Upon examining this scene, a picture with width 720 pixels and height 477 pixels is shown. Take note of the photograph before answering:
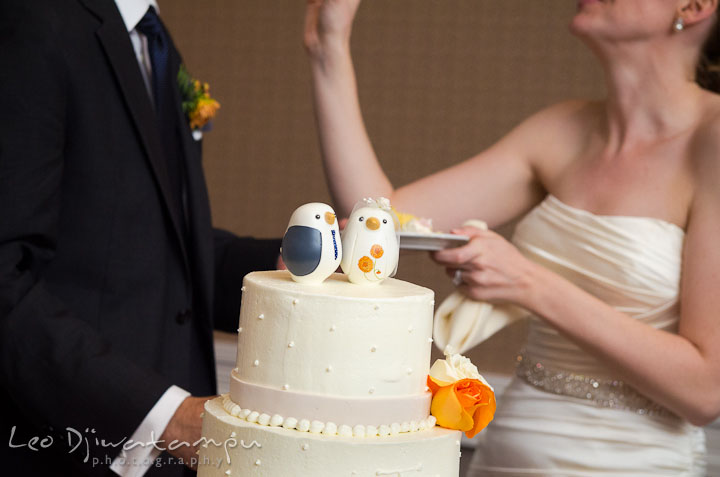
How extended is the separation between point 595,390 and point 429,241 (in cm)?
60

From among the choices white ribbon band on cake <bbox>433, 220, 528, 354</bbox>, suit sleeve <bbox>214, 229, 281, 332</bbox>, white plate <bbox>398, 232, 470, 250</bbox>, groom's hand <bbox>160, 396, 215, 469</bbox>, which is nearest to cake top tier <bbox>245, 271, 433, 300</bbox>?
groom's hand <bbox>160, 396, 215, 469</bbox>

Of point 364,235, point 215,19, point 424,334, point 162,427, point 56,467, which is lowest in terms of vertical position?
point 56,467

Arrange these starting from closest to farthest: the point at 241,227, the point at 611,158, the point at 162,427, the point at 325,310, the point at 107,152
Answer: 1. the point at 325,310
2. the point at 162,427
3. the point at 107,152
4. the point at 611,158
5. the point at 241,227

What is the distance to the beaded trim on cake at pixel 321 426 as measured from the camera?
→ 1041 mm

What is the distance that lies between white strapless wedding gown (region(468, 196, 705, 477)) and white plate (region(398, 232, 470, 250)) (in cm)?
37

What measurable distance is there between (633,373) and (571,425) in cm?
23

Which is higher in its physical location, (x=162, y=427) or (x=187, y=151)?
(x=187, y=151)

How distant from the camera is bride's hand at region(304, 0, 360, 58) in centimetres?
211

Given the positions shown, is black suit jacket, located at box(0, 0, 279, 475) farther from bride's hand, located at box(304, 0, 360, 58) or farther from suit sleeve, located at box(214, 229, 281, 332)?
bride's hand, located at box(304, 0, 360, 58)

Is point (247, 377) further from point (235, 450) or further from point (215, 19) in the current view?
point (215, 19)

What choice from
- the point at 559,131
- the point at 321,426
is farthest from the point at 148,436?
the point at 559,131

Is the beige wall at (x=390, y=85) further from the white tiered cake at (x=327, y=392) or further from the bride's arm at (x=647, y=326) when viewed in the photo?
the white tiered cake at (x=327, y=392)

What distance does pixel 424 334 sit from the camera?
3.70 ft

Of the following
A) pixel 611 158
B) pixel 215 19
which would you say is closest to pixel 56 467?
pixel 611 158
